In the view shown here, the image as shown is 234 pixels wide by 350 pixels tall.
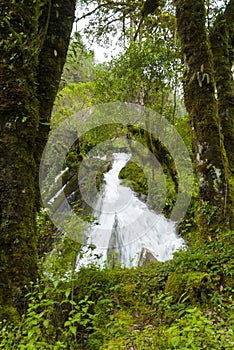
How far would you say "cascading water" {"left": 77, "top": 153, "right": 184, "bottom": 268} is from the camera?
8.92 metres

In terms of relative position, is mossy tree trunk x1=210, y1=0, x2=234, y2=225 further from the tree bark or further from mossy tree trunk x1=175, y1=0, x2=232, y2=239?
mossy tree trunk x1=175, y1=0, x2=232, y2=239

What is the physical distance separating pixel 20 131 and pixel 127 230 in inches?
281

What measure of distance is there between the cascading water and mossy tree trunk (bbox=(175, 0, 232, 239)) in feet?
13.2

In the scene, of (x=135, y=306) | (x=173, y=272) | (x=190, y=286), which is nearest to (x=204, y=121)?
(x=173, y=272)

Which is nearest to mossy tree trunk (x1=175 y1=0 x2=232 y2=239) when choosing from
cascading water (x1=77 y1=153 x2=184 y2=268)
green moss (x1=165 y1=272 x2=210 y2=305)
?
green moss (x1=165 y1=272 x2=210 y2=305)

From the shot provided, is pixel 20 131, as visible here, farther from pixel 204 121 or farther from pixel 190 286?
pixel 204 121

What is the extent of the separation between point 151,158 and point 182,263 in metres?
7.32

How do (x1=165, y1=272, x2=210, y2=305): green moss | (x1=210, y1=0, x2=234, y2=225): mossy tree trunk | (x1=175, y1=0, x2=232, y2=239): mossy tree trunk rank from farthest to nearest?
(x1=210, y1=0, x2=234, y2=225): mossy tree trunk
(x1=175, y1=0, x2=232, y2=239): mossy tree trunk
(x1=165, y1=272, x2=210, y2=305): green moss

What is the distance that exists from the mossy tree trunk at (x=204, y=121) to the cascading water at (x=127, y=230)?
4.04 meters

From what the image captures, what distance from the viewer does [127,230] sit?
984 centimetres

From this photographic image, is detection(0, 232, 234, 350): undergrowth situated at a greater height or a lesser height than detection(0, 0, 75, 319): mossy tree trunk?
lesser

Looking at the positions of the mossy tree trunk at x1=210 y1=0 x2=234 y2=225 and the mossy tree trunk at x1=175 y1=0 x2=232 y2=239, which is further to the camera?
the mossy tree trunk at x1=210 y1=0 x2=234 y2=225

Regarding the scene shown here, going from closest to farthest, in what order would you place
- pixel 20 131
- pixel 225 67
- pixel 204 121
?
pixel 20 131 → pixel 204 121 → pixel 225 67

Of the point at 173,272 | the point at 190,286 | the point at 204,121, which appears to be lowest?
the point at 190,286
